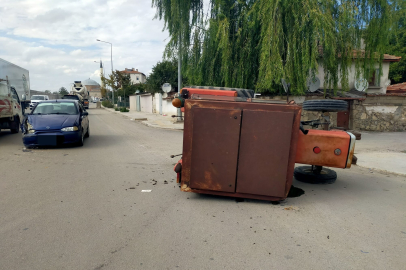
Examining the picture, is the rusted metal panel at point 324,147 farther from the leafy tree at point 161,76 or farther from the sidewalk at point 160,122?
the leafy tree at point 161,76

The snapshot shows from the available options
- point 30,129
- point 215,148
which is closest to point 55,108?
point 30,129

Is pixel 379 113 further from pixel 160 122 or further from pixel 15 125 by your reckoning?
pixel 15 125

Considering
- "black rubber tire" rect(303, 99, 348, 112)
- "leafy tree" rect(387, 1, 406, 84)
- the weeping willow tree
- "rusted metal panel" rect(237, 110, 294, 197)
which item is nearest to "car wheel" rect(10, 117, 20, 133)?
the weeping willow tree

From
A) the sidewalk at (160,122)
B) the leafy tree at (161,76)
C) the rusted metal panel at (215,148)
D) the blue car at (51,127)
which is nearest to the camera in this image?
the rusted metal panel at (215,148)

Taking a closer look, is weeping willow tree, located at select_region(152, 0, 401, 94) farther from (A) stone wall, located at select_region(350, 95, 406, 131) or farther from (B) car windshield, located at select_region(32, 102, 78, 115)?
(B) car windshield, located at select_region(32, 102, 78, 115)

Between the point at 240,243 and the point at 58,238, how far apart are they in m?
2.03

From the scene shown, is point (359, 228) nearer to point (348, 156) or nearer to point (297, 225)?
point (297, 225)

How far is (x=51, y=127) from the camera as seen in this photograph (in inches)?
354

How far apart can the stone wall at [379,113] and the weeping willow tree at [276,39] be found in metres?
2.25

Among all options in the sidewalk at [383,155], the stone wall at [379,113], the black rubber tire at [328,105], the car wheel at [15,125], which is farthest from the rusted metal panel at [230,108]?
the stone wall at [379,113]

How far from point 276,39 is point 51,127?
9067 mm

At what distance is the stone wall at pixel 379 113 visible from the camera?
16141 millimetres

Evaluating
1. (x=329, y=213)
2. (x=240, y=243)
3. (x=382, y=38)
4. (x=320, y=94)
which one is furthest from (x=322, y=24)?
(x=240, y=243)

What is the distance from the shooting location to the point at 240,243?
3361mm
